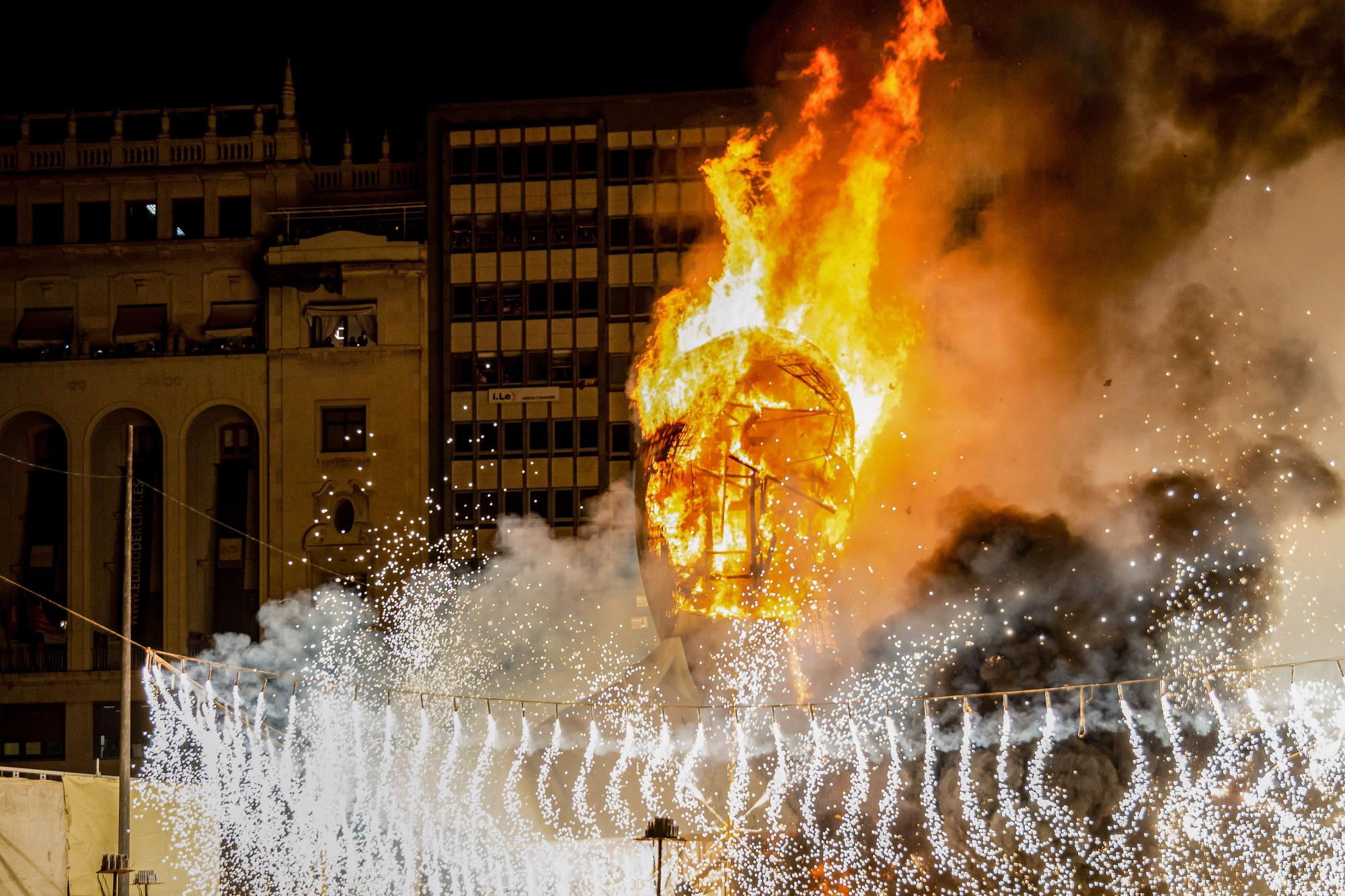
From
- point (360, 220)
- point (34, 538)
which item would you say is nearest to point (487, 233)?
point (360, 220)

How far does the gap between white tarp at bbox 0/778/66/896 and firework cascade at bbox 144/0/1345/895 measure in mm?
3037

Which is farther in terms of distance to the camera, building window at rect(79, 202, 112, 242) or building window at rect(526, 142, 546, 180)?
building window at rect(79, 202, 112, 242)

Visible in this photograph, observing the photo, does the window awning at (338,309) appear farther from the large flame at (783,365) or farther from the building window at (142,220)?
the large flame at (783,365)

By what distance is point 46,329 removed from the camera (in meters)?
44.1

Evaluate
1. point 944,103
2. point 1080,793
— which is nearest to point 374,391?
point 944,103

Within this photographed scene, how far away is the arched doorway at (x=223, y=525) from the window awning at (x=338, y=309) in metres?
3.50

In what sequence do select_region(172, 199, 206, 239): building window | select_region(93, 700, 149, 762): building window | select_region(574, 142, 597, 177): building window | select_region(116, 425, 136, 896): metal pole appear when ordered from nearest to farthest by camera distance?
select_region(116, 425, 136, 896): metal pole
select_region(93, 700, 149, 762): building window
select_region(574, 142, 597, 177): building window
select_region(172, 199, 206, 239): building window

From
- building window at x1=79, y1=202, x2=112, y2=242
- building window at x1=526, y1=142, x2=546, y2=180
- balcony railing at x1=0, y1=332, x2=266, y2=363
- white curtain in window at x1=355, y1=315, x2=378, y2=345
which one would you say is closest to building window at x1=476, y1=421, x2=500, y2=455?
white curtain in window at x1=355, y1=315, x2=378, y2=345

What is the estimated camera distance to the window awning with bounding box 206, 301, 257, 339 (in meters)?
Result: 43.8

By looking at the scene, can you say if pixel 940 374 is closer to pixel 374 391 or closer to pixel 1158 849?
pixel 1158 849

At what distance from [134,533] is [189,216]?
29.3 feet

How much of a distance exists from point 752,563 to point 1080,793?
6340mm

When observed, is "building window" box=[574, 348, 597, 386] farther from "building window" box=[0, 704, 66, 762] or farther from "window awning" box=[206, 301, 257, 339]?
"building window" box=[0, 704, 66, 762]

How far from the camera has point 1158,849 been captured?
83.1ft
